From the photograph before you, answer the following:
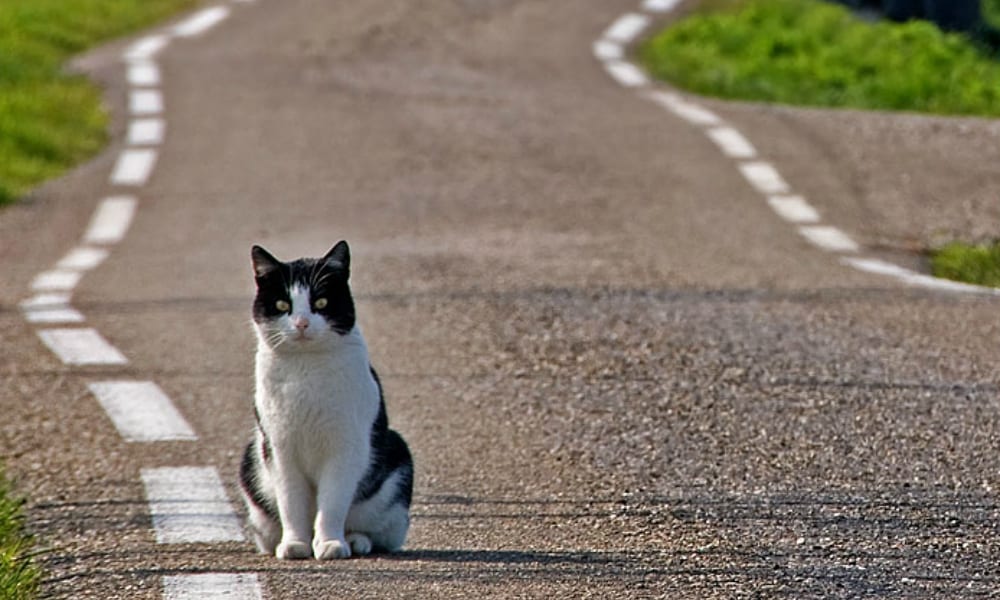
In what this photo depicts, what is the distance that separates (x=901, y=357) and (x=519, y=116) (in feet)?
26.9

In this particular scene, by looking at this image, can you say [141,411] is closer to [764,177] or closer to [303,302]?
[303,302]

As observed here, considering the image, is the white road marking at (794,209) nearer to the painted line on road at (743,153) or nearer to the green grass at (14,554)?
the painted line on road at (743,153)

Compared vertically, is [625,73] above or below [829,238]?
below

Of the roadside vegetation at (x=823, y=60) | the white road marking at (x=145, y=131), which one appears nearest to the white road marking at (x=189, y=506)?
the white road marking at (x=145, y=131)

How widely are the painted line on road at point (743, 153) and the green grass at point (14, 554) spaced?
5.58 meters

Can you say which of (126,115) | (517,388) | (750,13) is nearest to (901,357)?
(517,388)

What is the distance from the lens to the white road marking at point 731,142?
15133 mm

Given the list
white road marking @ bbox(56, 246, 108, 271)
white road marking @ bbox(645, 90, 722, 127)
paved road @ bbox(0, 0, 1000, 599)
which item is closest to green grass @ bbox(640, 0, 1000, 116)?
white road marking @ bbox(645, 90, 722, 127)

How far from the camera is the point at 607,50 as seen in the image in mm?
20172

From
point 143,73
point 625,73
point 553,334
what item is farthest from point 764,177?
point 143,73

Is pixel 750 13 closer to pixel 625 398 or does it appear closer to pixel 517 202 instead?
pixel 517 202

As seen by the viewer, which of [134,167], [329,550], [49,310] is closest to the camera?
[329,550]

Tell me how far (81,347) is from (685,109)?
27.4 feet

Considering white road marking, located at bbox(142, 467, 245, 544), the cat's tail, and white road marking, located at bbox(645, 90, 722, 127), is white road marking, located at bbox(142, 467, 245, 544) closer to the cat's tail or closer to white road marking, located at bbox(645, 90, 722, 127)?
the cat's tail
